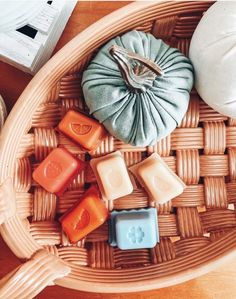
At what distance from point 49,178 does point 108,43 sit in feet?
0.65

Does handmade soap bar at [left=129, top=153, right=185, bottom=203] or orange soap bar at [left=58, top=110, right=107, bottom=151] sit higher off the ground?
orange soap bar at [left=58, top=110, right=107, bottom=151]

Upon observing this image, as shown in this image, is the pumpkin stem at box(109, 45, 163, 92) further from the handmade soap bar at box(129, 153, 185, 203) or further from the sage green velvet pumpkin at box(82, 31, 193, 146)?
the handmade soap bar at box(129, 153, 185, 203)

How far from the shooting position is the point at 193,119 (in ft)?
2.59

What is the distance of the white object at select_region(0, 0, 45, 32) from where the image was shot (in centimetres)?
75

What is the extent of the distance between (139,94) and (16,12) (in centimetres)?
20

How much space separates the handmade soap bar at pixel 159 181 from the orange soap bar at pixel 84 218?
7cm

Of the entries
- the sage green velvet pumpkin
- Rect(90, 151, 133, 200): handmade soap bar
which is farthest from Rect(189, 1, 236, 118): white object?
Rect(90, 151, 133, 200): handmade soap bar

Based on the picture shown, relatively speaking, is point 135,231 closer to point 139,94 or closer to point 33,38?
point 139,94

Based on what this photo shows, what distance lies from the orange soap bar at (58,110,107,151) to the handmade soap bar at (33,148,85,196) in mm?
26

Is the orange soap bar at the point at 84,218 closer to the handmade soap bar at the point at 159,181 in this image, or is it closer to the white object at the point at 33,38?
the handmade soap bar at the point at 159,181

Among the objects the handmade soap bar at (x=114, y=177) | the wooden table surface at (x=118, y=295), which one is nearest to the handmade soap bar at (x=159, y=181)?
the handmade soap bar at (x=114, y=177)

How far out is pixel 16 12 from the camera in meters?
0.76

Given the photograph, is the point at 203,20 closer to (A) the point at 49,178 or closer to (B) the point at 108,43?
(B) the point at 108,43

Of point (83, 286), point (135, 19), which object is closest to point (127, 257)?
point (83, 286)
